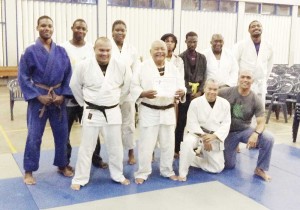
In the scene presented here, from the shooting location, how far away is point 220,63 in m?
4.56

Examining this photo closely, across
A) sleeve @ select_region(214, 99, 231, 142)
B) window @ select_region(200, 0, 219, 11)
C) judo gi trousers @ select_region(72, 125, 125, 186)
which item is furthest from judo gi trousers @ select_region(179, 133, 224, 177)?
window @ select_region(200, 0, 219, 11)

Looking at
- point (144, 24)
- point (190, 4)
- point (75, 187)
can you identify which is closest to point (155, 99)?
point (75, 187)

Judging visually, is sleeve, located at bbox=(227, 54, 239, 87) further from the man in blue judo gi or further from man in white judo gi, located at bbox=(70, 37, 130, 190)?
the man in blue judo gi

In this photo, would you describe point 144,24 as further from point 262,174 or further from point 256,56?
point 262,174

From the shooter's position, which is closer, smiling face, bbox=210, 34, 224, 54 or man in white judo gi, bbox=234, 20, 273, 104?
smiling face, bbox=210, 34, 224, 54

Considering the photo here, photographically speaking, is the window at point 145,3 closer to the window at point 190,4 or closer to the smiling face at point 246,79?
the window at point 190,4

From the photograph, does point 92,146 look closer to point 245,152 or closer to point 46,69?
point 46,69

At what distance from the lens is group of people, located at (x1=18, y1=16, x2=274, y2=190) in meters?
3.58

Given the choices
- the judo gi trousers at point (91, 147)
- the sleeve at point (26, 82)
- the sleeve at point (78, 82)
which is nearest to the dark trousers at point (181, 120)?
the judo gi trousers at point (91, 147)

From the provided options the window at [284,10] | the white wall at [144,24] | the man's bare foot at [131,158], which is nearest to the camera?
the man's bare foot at [131,158]

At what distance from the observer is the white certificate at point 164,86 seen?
373cm

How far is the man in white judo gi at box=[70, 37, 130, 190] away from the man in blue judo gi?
6.7 inches

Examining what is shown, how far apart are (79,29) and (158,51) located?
899 millimetres

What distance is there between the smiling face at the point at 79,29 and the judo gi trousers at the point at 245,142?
82.0 inches
